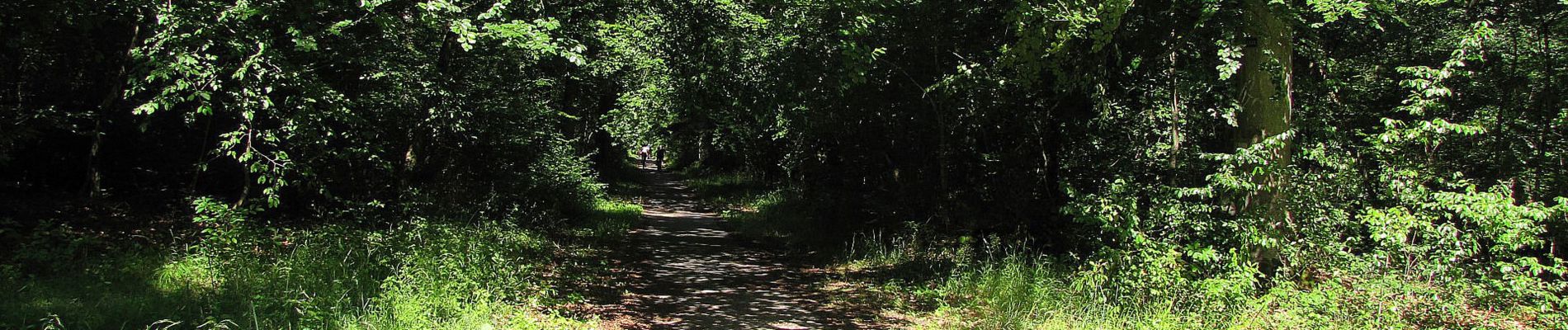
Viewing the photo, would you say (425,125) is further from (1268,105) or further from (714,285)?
(1268,105)

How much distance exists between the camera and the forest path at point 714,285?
680 cm

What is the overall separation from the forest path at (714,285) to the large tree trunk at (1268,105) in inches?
144

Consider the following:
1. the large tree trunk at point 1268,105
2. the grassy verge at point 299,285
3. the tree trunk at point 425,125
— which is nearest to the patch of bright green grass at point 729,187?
the tree trunk at point 425,125

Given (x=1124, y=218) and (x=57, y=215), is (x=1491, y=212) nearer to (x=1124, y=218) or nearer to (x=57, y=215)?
(x=1124, y=218)

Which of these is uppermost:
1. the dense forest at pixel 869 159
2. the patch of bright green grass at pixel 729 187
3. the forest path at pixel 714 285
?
the dense forest at pixel 869 159

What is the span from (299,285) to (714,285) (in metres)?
3.97

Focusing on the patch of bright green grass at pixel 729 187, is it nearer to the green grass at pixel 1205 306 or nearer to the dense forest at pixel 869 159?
the dense forest at pixel 869 159

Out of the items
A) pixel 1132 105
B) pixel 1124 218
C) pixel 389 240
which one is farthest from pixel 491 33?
pixel 1132 105

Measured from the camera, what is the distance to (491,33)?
5.98m

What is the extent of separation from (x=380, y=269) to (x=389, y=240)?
3.25 feet

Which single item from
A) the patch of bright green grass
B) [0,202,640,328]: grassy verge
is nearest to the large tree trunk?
[0,202,640,328]: grassy verge

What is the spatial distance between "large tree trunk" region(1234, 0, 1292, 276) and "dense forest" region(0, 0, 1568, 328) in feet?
0.10

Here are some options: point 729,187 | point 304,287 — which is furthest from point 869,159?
point 729,187

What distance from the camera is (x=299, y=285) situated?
18.8 feet
